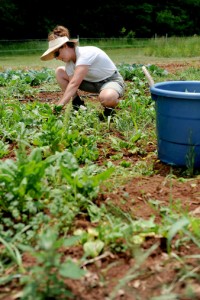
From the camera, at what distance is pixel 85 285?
6.21 ft

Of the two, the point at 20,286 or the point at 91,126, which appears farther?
the point at 91,126

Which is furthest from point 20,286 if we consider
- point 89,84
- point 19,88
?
point 19,88

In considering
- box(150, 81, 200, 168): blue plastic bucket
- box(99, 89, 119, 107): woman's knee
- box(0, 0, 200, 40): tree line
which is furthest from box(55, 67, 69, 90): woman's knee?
box(0, 0, 200, 40): tree line

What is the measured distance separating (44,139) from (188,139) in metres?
1.13

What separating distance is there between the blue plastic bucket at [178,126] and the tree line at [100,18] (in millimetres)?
22090

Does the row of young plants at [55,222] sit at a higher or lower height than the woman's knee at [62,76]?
lower

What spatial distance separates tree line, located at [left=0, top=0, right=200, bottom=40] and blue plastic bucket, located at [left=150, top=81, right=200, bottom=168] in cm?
2209

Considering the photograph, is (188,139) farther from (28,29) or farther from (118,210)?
(28,29)

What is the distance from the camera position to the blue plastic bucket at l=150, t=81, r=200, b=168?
319cm

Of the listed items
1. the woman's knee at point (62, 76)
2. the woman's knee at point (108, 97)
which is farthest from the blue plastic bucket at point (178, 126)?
the woman's knee at point (62, 76)

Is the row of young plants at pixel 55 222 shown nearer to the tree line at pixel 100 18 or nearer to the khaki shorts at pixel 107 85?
the khaki shorts at pixel 107 85

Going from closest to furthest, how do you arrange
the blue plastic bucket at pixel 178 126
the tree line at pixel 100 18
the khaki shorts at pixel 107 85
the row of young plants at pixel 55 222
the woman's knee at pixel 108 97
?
the row of young plants at pixel 55 222 → the blue plastic bucket at pixel 178 126 → the woman's knee at pixel 108 97 → the khaki shorts at pixel 107 85 → the tree line at pixel 100 18

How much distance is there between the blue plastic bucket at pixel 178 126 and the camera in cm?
319

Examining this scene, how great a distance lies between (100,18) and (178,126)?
25724 millimetres
